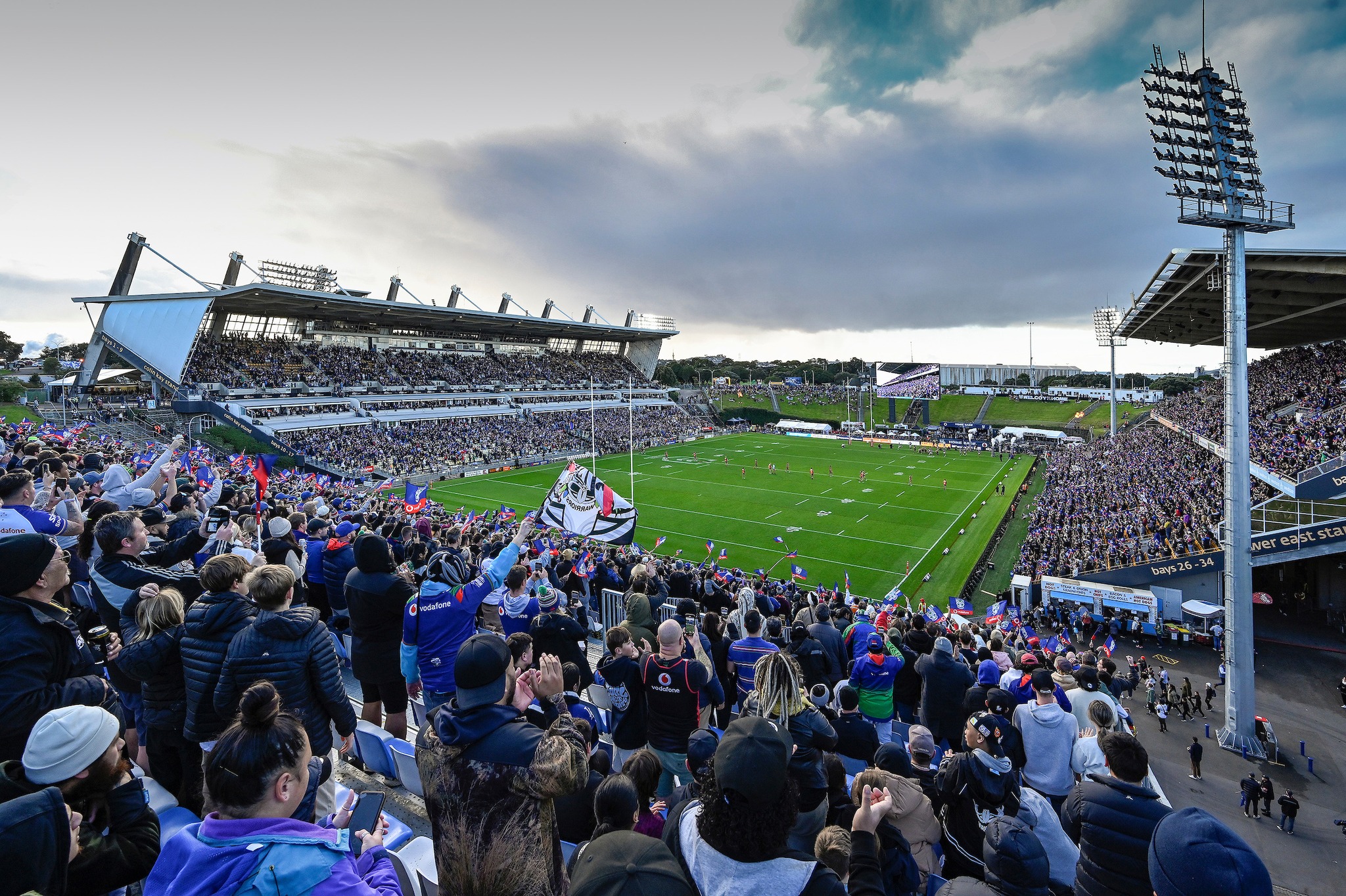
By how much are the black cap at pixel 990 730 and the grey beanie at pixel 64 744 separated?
14.1 ft

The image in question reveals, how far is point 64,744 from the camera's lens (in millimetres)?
2287

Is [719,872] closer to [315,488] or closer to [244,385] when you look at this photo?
[315,488]

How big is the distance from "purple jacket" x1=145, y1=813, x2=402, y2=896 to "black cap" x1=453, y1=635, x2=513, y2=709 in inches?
25.7

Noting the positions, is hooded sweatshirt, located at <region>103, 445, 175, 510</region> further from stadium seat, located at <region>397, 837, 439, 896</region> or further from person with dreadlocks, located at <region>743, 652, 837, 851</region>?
person with dreadlocks, located at <region>743, 652, 837, 851</region>

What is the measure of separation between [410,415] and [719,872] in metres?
54.9

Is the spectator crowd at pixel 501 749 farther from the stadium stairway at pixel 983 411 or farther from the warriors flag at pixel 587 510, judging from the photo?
the stadium stairway at pixel 983 411

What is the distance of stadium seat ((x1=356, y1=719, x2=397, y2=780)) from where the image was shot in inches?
189

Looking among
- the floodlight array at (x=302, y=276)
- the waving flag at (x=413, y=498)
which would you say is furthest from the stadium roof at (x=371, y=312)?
the waving flag at (x=413, y=498)

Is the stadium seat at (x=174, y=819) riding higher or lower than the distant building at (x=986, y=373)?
lower

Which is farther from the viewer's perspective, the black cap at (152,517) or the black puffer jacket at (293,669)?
the black cap at (152,517)

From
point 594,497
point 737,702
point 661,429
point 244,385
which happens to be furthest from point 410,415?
point 737,702

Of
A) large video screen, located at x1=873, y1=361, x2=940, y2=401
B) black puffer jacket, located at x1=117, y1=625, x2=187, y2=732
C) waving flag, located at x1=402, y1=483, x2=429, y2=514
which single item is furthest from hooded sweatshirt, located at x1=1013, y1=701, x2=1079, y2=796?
large video screen, located at x1=873, y1=361, x2=940, y2=401

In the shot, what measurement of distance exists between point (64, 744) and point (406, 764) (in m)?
2.56

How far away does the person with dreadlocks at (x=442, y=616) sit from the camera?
4.87 m
